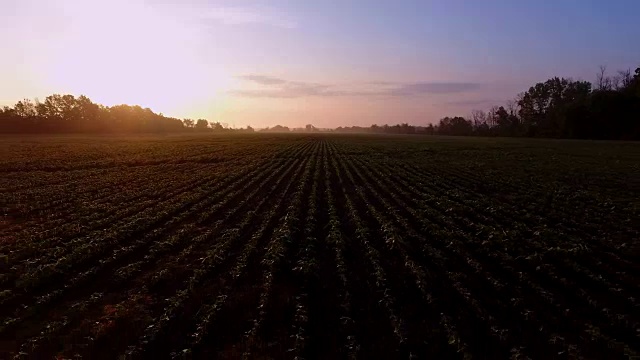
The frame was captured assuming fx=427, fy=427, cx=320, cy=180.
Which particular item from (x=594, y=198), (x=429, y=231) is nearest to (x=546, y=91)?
(x=594, y=198)

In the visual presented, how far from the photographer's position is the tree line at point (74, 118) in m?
108

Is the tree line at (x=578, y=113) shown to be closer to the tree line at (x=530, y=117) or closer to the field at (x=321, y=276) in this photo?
the tree line at (x=530, y=117)

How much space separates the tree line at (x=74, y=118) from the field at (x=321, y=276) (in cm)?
10400

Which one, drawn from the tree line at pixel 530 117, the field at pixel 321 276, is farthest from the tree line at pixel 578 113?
→ the field at pixel 321 276

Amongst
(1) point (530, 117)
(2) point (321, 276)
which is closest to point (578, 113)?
(1) point (530, 117)

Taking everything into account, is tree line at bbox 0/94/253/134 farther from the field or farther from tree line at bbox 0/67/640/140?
the field

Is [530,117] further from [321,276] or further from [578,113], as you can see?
[321,276]

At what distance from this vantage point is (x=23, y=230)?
1547 cm

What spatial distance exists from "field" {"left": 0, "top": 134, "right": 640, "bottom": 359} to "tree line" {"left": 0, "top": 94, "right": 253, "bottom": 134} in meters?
104

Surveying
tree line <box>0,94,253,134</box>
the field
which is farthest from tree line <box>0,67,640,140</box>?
the field

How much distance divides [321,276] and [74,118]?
438 ft

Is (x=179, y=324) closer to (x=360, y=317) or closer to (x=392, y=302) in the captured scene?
(x=360, y=317)

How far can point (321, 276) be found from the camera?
10.7 metres

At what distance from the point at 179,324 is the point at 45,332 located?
93.9 inches
